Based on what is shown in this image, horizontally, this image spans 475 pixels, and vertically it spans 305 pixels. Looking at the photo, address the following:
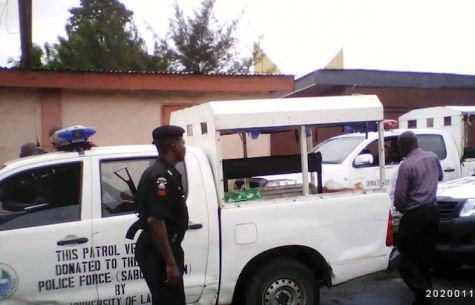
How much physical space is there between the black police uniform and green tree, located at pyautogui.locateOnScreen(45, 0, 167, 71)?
1937cm

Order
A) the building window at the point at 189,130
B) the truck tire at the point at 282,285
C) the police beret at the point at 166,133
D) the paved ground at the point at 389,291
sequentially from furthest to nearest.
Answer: the paved ground at the point at 389,291
the building window at the point at 189,130
the truck tire at the point at 282,285
the police beret at the point at 166,133

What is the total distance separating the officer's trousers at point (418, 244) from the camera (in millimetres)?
5121

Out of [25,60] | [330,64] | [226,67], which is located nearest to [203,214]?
[25,60]

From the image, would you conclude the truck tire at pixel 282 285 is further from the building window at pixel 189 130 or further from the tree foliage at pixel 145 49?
the tree foliage at pixel 145 49

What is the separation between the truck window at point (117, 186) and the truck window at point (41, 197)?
0.63 feet

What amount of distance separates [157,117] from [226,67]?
14179mm

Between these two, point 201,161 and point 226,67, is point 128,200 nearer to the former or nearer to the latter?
point 201,161

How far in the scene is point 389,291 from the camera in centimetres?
597

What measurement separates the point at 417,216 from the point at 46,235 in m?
3.36

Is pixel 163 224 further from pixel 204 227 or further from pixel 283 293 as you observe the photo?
pixel 283 293

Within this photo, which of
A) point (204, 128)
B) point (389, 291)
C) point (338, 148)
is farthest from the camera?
point (338, 148)

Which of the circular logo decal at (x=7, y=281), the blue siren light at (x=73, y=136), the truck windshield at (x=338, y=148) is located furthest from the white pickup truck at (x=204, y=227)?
the truck windshield at (x=338, y=148)

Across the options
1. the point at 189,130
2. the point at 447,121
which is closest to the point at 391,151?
the point at 447,121

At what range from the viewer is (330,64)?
19828mm
